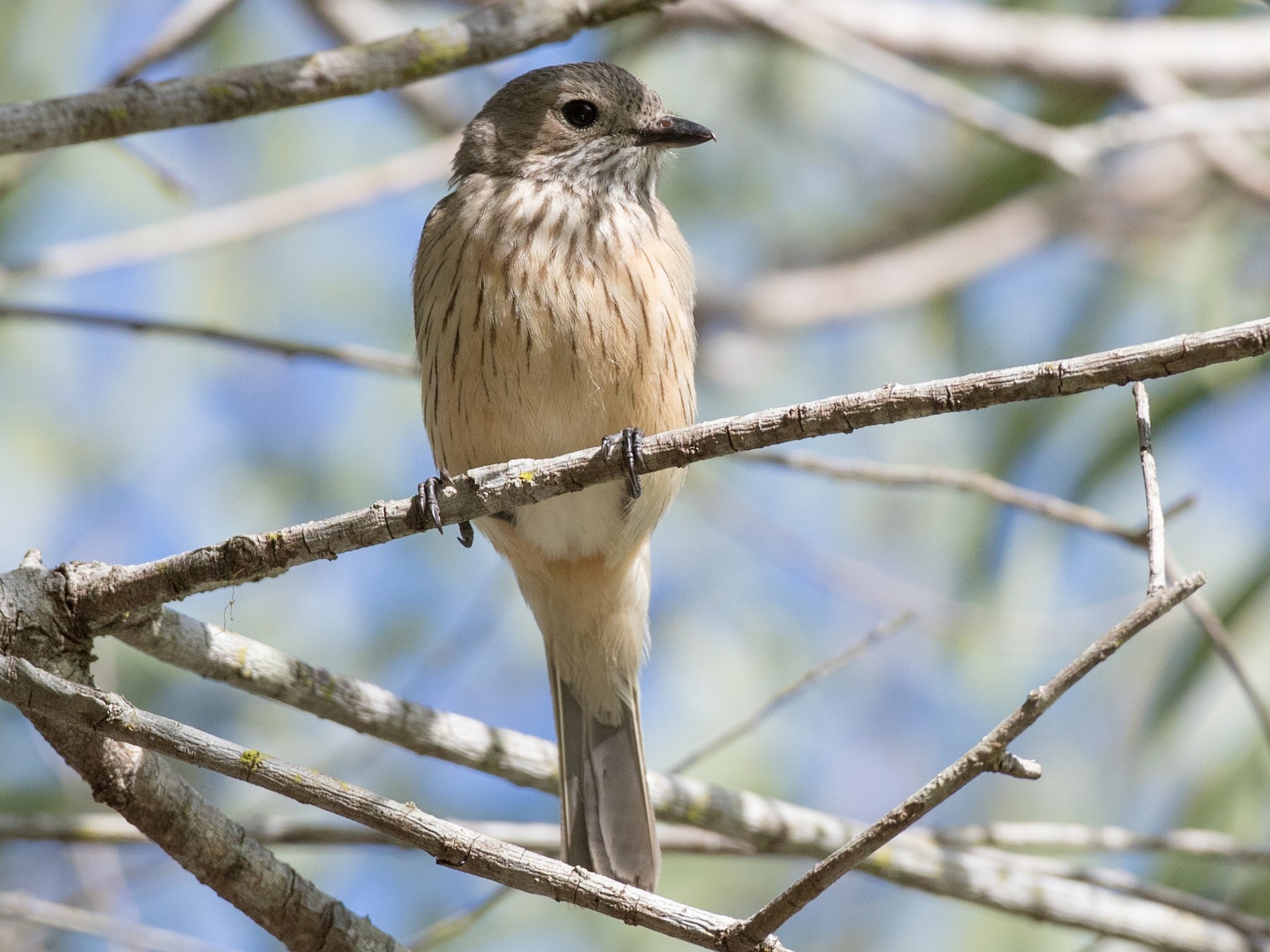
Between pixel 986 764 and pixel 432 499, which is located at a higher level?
pixel 432 499

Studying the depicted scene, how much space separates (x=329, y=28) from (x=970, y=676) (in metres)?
3.95

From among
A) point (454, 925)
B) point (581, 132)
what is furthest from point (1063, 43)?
point (454, 925)

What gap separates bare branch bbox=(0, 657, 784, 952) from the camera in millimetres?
2273

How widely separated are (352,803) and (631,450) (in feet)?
2.98

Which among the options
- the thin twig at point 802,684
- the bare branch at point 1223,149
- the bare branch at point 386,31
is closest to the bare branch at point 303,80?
the thin twig at point 802,684

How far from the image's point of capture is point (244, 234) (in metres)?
5.13

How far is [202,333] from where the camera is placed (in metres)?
3.71

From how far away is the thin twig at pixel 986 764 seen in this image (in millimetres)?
2059

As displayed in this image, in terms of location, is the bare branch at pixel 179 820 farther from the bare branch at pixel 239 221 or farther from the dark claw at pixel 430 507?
the bare branch at pixel 239 221

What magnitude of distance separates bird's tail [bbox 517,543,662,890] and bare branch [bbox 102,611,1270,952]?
12 centimetres

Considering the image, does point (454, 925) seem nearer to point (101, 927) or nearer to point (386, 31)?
point (101, 927)

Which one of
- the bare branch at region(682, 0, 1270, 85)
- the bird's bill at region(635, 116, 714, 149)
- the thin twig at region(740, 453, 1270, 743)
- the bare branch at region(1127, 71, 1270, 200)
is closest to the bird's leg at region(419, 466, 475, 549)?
the thin twig at region(740, 453, 1270, 743)

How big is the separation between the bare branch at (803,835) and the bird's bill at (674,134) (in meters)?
1.90

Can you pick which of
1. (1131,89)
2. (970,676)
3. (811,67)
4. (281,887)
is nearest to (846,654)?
(281,887)
